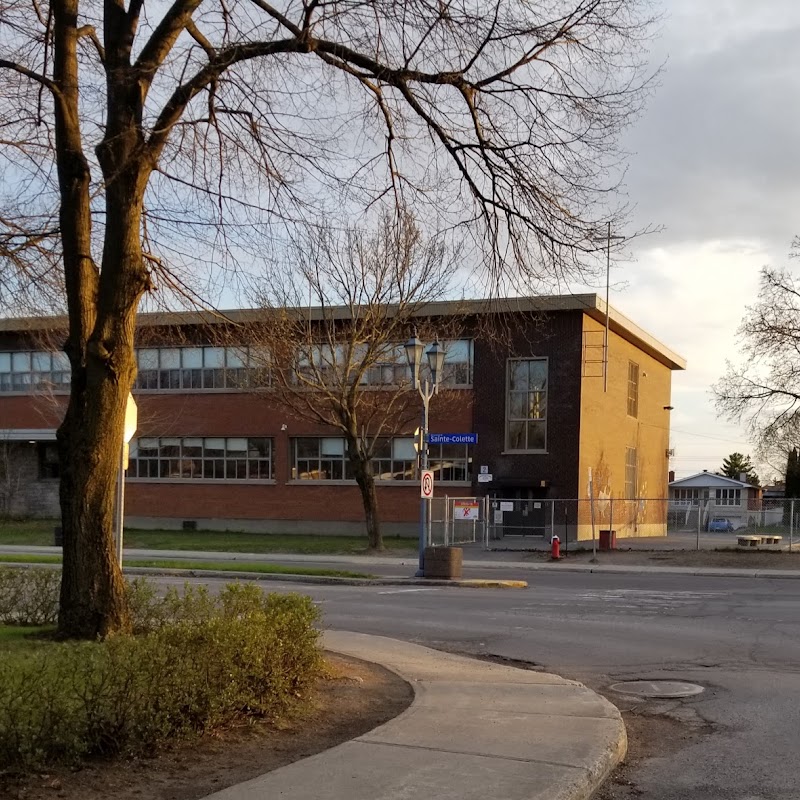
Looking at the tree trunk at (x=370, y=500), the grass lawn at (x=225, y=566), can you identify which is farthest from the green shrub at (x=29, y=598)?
the tree trunk at (x=370, y=500)

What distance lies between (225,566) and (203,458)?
20.5 meters

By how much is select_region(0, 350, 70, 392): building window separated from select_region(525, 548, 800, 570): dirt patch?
77.7 ft

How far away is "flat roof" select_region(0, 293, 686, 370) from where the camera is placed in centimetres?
1061

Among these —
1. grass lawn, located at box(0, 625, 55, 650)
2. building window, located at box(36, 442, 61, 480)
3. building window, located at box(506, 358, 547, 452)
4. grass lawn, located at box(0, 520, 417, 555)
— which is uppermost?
building window, located at box(506, 358, 547, 452)

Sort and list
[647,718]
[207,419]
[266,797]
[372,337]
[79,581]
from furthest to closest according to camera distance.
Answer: [207,419], [372,337], [79,581], [647,718], [266,797]

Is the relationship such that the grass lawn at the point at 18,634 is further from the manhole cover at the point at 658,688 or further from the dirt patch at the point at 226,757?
the manhole cover at the point at 658,688

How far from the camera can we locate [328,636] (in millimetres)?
12789

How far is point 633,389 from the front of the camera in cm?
4825

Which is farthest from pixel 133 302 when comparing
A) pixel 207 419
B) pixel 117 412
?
pixel 207 419

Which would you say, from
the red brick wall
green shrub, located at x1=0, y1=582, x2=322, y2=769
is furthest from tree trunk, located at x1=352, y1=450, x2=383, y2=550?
green shrub, located at x1=0, y1=582, x2=322, y2=769

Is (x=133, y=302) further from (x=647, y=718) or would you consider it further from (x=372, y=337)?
(x=372, y=337)

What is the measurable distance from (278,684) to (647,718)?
330 centimetres

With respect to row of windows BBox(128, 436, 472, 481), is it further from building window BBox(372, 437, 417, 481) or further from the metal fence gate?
the metal fence gate

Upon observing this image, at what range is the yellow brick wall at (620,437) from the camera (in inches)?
1580
